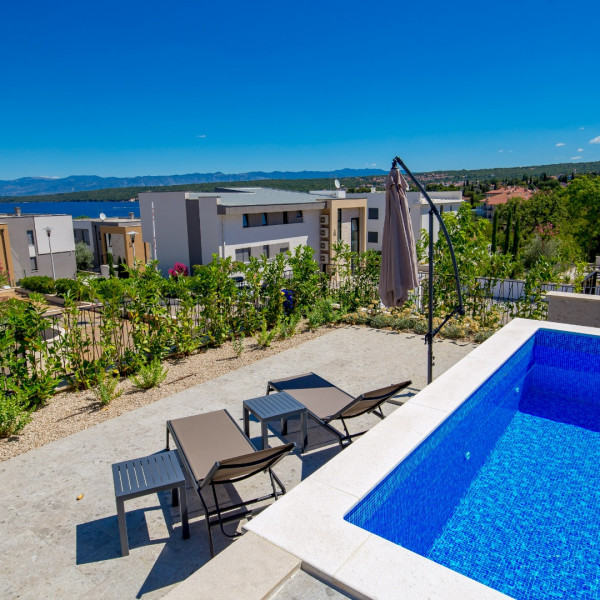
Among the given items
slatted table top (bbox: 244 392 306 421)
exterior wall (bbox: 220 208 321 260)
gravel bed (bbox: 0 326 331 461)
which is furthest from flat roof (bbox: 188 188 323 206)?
slatted table top (bbox: 244 392 306 421)

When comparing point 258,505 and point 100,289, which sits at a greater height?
point 100,289

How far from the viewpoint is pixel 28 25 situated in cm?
4888

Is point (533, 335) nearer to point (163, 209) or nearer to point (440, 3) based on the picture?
point (440, 3)

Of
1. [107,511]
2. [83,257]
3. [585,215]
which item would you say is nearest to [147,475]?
[107,511]

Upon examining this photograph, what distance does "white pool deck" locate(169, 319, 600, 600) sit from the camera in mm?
2467

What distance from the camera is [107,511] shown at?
162 inches

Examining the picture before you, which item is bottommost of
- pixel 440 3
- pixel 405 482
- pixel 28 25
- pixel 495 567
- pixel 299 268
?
pixel 495 567

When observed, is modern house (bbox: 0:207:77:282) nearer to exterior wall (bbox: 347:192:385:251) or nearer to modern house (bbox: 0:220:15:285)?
modern house (bbox: 0:220:15:285)

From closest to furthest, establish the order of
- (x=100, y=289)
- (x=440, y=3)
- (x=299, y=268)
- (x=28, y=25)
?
(x=100, y=289), (x=299, y=268), (x=440, y=3), (x=28, y=25)

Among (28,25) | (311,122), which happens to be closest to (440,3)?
(28,25)

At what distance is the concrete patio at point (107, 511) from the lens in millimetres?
3291

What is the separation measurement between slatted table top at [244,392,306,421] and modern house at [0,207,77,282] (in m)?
40.1

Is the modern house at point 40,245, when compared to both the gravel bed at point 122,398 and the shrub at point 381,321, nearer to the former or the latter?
the gravel bed at point 122,398

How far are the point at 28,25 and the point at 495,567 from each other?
62.6 meters
